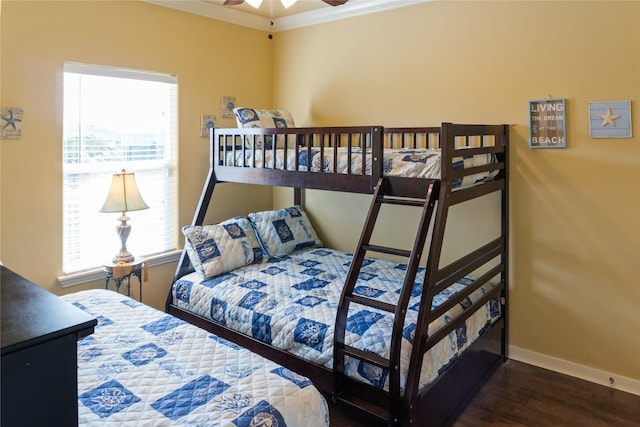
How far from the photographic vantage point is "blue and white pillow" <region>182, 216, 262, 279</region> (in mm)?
3039

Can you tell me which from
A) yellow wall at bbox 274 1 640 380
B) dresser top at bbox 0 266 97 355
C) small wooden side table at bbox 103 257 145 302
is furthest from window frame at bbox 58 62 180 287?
dresser top at bbox 0 266 97 355

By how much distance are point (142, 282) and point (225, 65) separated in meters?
1.90

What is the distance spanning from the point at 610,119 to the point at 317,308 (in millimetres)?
2004

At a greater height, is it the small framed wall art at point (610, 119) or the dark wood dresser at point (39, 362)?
the small framed wall art at point (610, 119)

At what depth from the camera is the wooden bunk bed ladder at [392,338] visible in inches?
78.1

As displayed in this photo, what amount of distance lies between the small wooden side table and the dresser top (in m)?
2.09

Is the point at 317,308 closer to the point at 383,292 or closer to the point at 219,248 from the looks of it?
the point at 383,292

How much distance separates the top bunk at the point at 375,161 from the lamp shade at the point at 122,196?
610 millimetres

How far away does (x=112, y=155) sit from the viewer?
3098 mm

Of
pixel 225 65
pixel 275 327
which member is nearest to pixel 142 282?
pixel 275 327

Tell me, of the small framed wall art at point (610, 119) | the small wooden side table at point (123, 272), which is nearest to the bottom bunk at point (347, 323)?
the small wooden side table at point (123, 272)

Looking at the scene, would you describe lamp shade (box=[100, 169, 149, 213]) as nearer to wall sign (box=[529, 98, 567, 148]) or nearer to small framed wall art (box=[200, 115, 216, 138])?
small framed wall art (box=[200, 115, 216, 138])

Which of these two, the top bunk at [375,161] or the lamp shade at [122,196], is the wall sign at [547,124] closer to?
the top bunk at [375,161]

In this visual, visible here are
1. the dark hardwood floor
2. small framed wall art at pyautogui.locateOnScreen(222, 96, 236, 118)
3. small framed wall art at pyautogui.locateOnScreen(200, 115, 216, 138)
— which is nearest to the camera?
the dark hardwood floor
